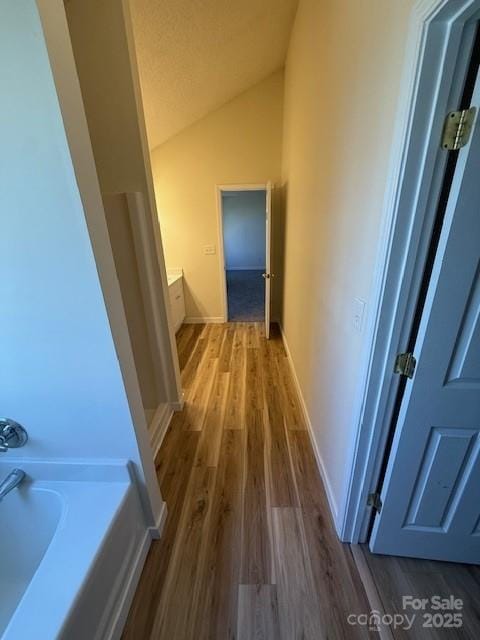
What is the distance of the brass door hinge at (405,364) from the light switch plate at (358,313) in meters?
0.18

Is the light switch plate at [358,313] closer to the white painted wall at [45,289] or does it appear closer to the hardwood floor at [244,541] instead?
the white painted wall at [45,289]

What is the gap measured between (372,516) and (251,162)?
3861 millimetres

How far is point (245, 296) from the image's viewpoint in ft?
18.6

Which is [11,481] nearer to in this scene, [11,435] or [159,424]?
[11,435]

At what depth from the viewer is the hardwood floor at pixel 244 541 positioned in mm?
1117

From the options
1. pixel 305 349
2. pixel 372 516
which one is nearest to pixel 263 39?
pixel 305 349

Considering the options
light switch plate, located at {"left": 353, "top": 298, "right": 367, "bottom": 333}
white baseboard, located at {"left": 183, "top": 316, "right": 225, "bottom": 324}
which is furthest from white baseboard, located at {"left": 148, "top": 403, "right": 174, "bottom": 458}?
white baseboard, located at {"left": 183, "top": 316, "right": 225, "bottom": 324}

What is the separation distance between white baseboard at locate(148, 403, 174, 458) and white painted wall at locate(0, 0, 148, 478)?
81cm

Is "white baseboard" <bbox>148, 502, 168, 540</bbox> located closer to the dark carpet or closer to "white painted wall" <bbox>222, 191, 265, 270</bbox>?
the dark carpet

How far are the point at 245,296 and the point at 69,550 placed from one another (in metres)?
4.94

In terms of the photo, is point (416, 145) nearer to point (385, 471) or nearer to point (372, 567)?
point (385, 471)

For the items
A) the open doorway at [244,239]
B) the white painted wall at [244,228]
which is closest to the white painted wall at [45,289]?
the open doorway at [244,239]

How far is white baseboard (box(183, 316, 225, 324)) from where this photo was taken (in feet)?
14.1

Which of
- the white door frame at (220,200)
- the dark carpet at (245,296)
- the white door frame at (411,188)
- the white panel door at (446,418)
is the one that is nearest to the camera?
the white door frame at (411,188)
